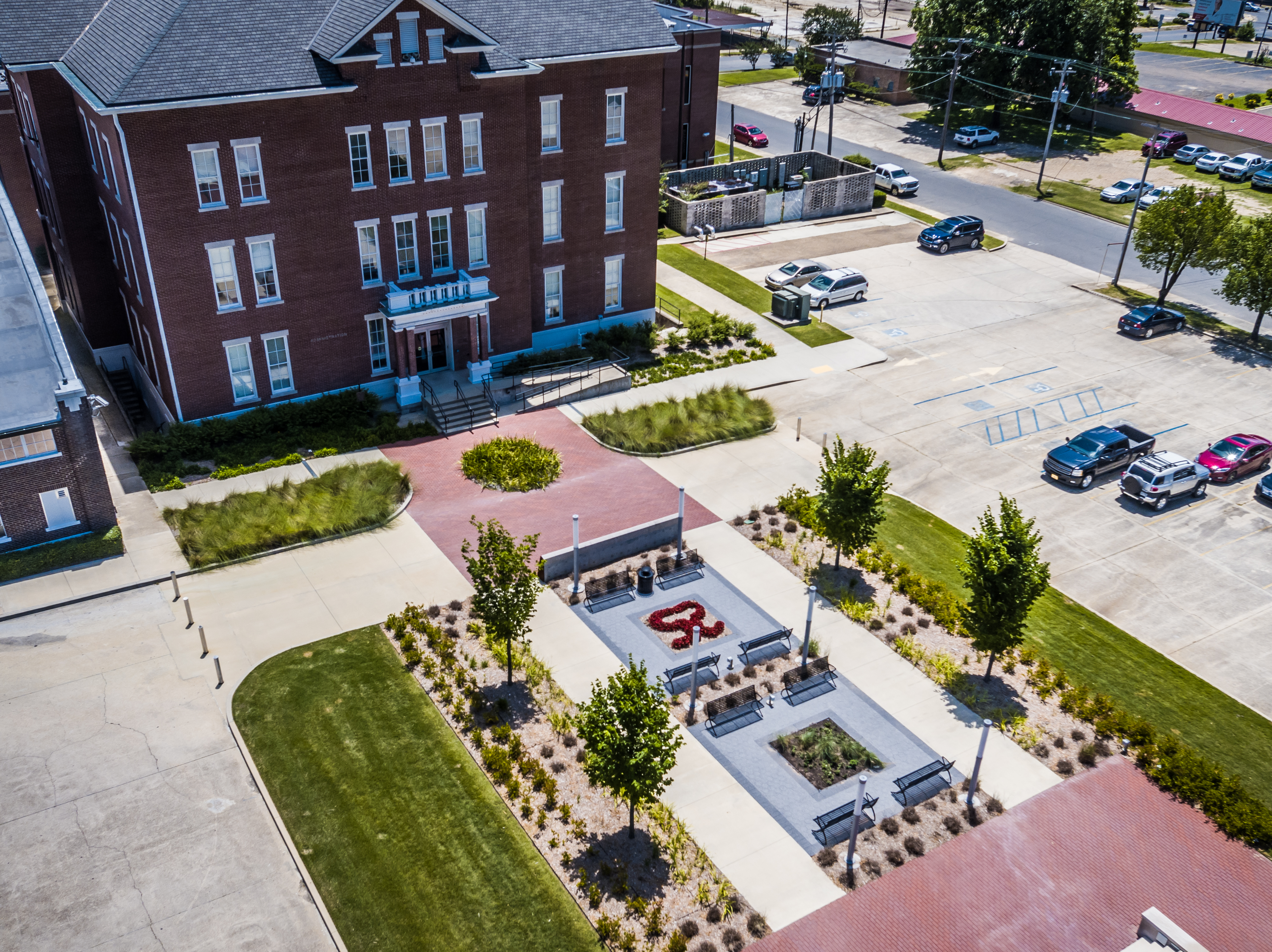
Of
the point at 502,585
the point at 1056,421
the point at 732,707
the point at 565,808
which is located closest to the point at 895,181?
the point at 1056,421

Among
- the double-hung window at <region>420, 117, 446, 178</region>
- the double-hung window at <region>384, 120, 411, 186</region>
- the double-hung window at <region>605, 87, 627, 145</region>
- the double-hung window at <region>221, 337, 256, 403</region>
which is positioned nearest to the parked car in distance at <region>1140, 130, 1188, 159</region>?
the double-hung window at <region>605, 87, 627, 145</region>

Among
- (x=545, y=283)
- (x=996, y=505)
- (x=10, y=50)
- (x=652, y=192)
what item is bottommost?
(x=996, y=505)

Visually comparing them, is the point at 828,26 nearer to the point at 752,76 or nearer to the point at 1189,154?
the point at 752,76

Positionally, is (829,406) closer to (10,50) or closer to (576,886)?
(576,886)

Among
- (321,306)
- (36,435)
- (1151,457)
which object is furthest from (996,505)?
(36,435)

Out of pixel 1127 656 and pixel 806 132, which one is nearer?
pixel 1127 656

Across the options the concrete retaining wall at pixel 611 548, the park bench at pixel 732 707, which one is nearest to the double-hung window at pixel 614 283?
the concrete retaining wall at pixel 611 548

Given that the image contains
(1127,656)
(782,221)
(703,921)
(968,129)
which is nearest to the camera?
(703,921)

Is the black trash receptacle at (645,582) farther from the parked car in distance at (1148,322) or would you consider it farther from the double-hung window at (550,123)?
the parked car in distance at (1148,322)
